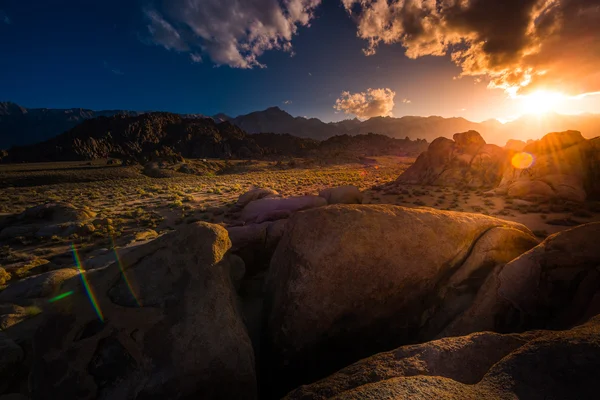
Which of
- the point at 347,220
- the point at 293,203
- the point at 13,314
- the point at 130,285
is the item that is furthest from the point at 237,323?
the point at 293,203

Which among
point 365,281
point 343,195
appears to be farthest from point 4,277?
point 343,195

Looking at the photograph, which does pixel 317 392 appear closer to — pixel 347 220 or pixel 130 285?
pixel 347 220

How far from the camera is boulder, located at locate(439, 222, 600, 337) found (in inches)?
141

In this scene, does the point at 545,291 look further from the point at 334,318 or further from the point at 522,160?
the point at 522,160

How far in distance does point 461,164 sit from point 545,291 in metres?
26.2

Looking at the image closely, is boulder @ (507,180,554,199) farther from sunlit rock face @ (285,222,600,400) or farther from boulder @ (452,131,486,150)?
sunlit rock face @ (285,222,600,400)

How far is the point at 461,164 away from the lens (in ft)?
82.4

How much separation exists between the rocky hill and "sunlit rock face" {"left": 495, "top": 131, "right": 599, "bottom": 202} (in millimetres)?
73990

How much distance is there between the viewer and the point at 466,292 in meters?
4.69

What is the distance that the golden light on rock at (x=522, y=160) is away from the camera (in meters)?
18.6

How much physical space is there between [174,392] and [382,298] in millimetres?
3781

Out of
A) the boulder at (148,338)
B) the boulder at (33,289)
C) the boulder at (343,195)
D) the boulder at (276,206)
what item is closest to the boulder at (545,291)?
the boulder at (148,338)

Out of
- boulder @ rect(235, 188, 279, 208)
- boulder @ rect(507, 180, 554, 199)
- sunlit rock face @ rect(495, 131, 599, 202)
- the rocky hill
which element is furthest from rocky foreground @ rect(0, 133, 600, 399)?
the rocky hill

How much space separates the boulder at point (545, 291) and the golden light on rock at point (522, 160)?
2017 centimetres
